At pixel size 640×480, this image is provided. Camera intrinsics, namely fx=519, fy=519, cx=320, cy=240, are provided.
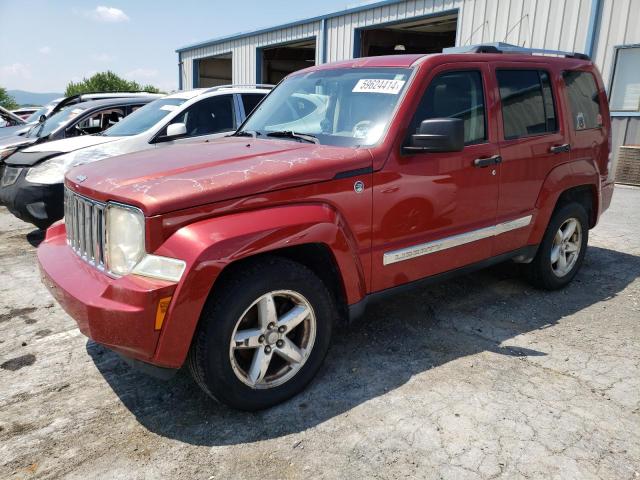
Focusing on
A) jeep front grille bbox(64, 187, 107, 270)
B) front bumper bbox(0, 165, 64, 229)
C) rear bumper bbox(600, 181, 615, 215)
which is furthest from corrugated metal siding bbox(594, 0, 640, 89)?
jeep front grille bbox(64, 187, 107, 270)

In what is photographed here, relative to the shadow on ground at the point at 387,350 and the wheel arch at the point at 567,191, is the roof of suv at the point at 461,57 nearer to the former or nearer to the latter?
the wheel arch at the point at 567,191

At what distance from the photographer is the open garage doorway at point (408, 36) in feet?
44.3

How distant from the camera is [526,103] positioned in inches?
157

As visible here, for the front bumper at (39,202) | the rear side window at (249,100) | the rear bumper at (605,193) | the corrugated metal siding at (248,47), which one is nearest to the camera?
the rear bumper at (605,193)

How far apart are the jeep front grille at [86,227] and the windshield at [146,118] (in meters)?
3.65

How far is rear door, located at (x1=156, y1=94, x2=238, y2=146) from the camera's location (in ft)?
21.0

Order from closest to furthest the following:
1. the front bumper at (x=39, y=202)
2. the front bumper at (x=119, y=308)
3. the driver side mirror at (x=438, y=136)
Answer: the front bumper at (x=119, y=308) < the driver side mirror at (x=438, y=136) < the front bumper at (x=39, y=202)

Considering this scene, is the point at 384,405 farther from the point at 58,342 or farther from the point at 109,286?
the point at 58,342

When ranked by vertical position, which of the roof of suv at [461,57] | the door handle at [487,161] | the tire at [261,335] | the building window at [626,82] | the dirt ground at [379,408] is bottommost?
the dirt ground at [379,408]

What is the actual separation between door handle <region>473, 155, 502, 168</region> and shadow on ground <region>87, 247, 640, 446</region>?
47.6 inches

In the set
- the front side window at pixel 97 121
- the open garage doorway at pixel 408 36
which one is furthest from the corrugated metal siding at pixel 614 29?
the front side window at pixel 97 121

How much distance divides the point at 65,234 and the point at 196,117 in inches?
141

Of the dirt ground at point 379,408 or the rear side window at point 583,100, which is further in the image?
the rear side window at point 583,100

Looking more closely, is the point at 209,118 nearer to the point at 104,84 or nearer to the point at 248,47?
the point at 248,47
